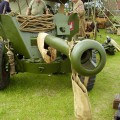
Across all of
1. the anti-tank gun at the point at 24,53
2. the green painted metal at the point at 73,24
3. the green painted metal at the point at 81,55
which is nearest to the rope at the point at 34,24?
the anti-tank gun at the point at 24,53

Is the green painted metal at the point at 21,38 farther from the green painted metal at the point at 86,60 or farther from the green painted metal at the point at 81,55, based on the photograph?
the green painted metal at the point at 81,55

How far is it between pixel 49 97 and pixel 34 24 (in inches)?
48.5

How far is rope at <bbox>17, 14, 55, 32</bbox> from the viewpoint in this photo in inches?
212

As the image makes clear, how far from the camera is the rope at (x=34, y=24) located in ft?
17.7

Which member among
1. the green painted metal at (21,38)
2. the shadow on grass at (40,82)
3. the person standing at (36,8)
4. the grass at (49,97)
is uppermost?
the person standing at (36,8)

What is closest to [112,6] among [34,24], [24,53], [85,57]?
[34,24]

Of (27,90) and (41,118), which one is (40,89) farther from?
(41,118)

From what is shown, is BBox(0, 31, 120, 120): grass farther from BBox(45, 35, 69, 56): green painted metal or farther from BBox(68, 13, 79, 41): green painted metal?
BBox(45, 35, 69, 56): green painted metal

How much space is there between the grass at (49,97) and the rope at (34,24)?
1.04m

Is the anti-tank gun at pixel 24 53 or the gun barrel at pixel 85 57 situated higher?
the gun barrel at pixel 85 57

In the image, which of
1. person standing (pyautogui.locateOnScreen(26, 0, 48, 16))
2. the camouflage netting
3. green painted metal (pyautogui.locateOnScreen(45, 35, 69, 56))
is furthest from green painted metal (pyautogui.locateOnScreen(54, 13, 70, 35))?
the camouflage netting

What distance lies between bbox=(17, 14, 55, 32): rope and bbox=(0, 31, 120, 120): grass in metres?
1.04

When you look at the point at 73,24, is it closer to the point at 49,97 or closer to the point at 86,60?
the point at 49,97

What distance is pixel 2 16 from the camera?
548 cm
